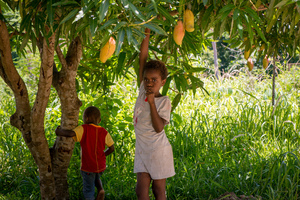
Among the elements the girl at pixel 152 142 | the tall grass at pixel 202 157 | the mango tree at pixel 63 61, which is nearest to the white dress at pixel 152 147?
the girl at pixel 152 142

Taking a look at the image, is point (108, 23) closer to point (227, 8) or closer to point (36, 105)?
point (227, 8)

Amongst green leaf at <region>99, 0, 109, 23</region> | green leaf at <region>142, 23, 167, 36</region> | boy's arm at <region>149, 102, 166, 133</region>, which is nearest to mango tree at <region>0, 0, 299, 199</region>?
boy's arm at <region>149, 102, 166, 133</region>

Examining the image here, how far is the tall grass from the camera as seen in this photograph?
2682 mm

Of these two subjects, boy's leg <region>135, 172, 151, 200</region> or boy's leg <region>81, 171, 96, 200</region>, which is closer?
boy's leg <region>135, 172, 151, 200</region>

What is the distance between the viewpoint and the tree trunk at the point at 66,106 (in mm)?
2439

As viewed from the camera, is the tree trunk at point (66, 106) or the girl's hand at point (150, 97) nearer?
the girl's hand at point (150, 97)

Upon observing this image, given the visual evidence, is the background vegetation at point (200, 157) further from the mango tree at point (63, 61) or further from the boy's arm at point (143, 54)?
the boy's arm at point (143, 54)

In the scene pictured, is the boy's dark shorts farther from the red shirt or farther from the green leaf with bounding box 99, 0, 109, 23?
the green leaf with bounding box 99, 0, 109, 23

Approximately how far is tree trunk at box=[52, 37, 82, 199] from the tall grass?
34cm

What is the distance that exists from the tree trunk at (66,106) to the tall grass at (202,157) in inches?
13.2

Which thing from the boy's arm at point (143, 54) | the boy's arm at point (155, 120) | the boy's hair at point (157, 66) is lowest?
the boy's arm at point (155, 120)

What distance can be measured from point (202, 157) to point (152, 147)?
1.31m

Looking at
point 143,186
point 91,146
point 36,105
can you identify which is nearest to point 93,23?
point 143,186

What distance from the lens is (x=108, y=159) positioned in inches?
129
